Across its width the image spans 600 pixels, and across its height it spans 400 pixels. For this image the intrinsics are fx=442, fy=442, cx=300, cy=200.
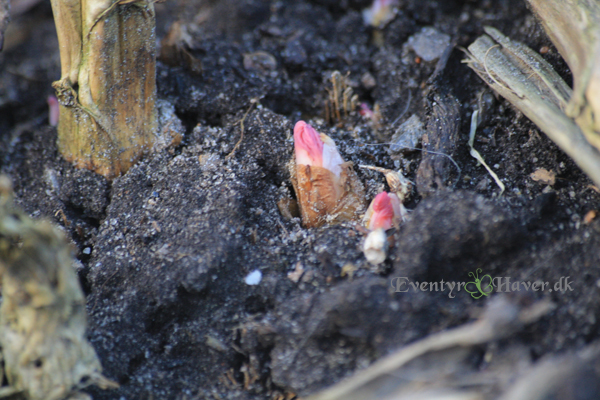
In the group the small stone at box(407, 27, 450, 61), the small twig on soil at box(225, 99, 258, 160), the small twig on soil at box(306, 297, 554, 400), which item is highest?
the small stone at box(407, 27, 450, 61)

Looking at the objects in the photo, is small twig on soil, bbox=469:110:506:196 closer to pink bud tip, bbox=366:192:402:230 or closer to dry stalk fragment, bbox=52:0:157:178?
pink bud tip, bbox=366:192:402:230

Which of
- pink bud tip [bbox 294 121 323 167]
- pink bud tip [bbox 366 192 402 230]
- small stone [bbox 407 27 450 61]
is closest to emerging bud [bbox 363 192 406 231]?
pink bud tip [bbox 366 192 402 230]

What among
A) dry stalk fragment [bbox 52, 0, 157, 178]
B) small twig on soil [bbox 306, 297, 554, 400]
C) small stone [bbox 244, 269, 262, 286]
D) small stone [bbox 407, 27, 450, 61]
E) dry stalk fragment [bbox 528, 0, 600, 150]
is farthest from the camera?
small stone [bbox 407, 27, 450, 61]

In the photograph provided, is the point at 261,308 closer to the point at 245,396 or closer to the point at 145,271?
the point at 245,396

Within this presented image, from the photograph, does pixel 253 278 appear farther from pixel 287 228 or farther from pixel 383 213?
pixel 383 213

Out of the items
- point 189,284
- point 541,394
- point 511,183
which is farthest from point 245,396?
point 511,183

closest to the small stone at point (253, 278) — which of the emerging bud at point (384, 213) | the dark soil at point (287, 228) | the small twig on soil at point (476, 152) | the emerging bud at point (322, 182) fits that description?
the dark soil at point (287, 228)

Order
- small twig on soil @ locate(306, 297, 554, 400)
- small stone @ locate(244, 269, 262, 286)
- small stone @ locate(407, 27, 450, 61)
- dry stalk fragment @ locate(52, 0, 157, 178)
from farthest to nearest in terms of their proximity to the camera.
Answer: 1. small stone @ locate(407, 27, 450, 61)
2. dry stalk fragment @ locate(52, 0, 157, 178)
3. small stone @ locate(244, 269, 262, 286)
4. small twig on soil @ locate(306, 297, 554, 400)

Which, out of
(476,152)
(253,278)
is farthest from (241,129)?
(476,152)

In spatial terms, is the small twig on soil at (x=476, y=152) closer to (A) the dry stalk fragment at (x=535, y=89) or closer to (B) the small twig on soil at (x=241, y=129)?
(A) the dry stalk fragment at (x=535, y=89)
